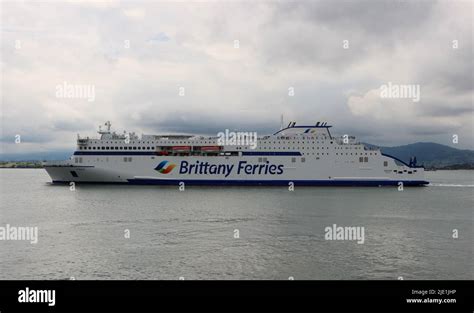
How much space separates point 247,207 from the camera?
77.8 ft

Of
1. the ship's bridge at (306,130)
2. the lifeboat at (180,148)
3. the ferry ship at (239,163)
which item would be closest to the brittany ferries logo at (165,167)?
the ferry ship at (239,163)

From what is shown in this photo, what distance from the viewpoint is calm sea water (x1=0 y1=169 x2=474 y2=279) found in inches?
430

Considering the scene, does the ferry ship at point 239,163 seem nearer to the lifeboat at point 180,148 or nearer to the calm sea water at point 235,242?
the lifeboat at point 180,148

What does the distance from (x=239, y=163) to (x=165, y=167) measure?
8012 millimetres

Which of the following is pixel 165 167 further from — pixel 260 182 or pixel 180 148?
pixel 260 182

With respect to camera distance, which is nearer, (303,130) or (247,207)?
(247,207)

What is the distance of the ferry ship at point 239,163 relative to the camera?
3834 cm

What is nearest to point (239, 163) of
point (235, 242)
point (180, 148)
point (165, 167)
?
point (180, 148)

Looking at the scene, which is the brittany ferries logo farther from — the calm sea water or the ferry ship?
the calm sea water

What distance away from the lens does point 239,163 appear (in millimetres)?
38875

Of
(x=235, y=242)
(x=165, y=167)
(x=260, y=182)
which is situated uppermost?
(x=165, y=167)

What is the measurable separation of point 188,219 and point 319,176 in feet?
72.6
